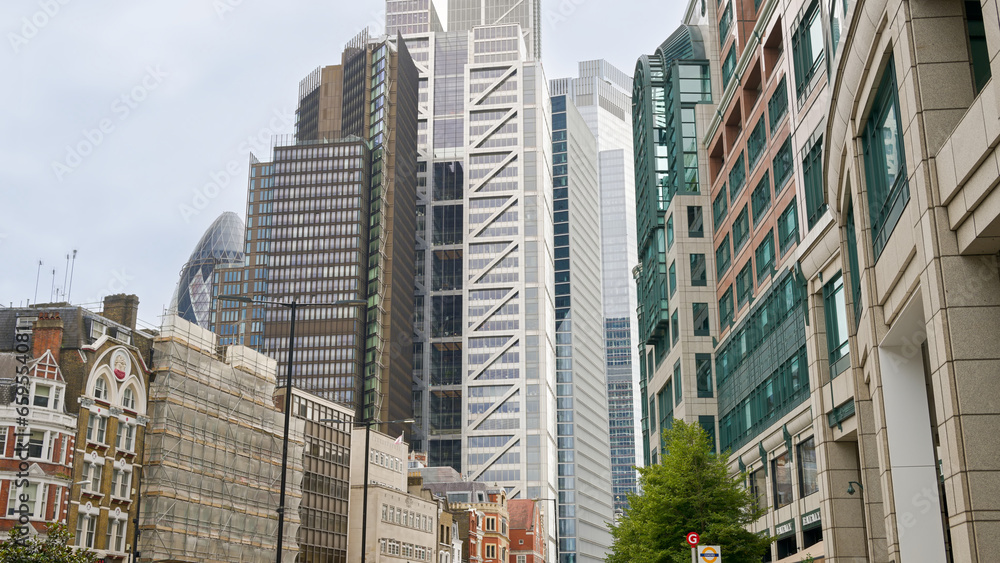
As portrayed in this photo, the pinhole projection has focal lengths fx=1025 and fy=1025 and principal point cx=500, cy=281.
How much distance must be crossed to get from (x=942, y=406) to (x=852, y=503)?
77.8 feet

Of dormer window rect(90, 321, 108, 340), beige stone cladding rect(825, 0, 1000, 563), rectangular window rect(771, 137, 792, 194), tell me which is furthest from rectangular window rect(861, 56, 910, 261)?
dormer window rect(90, 321, 108, 340)

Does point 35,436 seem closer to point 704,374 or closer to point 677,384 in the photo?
point 704,374

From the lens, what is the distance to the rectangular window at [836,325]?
38.5 meters

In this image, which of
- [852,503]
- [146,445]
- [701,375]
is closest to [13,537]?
[146,445]

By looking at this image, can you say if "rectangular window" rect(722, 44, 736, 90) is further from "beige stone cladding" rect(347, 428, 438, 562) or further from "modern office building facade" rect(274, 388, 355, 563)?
"beige stone cladding" rect(347, 428, 438, 562)

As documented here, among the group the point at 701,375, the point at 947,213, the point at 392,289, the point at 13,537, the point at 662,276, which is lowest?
the point at 13,537

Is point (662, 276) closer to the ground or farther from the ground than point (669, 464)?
farther from the ground

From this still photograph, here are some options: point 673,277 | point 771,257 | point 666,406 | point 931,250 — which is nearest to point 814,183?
point 771,257

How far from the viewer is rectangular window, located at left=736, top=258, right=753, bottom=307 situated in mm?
56562

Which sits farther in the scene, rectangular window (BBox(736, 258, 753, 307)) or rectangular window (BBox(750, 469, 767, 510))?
rectangular window (BBox(736, 258, 753, 307))

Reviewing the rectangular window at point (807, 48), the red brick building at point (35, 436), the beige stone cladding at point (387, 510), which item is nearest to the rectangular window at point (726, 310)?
the rectangular window at point (807, 48)

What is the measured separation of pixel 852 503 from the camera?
39.8m

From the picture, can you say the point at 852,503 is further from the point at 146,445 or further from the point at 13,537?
the point at 146,445

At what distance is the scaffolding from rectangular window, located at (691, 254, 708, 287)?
31.4 metres
